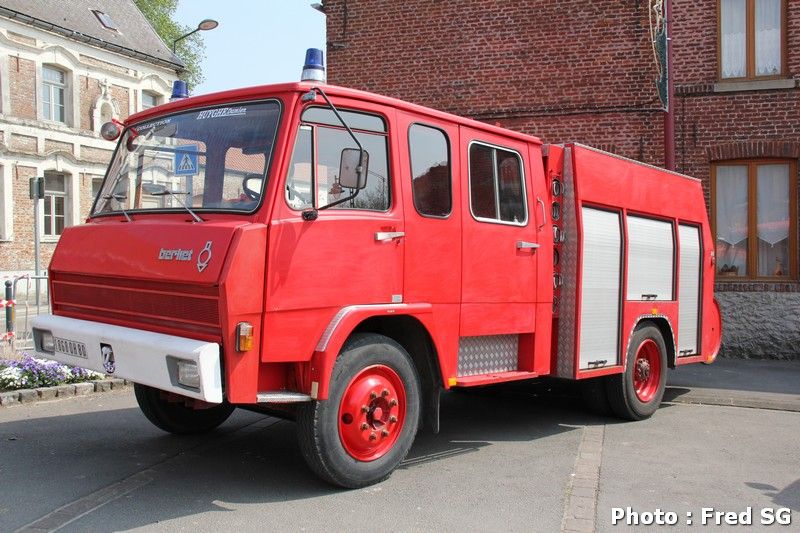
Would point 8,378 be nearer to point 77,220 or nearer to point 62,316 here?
point 62,316

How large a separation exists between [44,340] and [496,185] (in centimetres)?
348

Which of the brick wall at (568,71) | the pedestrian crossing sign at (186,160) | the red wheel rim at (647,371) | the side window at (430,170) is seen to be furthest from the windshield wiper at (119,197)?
the brick wall at (568,71)

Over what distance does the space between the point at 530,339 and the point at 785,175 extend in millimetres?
8346

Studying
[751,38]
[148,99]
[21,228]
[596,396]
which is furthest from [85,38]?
[596,396]

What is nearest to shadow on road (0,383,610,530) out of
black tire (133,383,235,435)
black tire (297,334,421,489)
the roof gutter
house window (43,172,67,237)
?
black tire (133,383,235,435)

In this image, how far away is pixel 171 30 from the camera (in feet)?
150

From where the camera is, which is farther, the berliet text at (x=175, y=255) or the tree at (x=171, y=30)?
the tree at (x=171, y=30)

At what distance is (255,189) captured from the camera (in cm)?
494

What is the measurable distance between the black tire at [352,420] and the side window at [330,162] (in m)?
0.91

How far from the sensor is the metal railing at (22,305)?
34.1 feet

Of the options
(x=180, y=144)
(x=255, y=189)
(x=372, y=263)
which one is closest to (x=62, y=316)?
(x=180, y=144)

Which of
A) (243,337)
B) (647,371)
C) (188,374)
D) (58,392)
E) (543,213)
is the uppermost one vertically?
(543,213)

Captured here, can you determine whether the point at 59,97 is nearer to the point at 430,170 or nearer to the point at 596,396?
the point at 596,396

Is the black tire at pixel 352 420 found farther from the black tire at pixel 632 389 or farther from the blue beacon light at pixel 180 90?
the black tire at pixel 632 389
